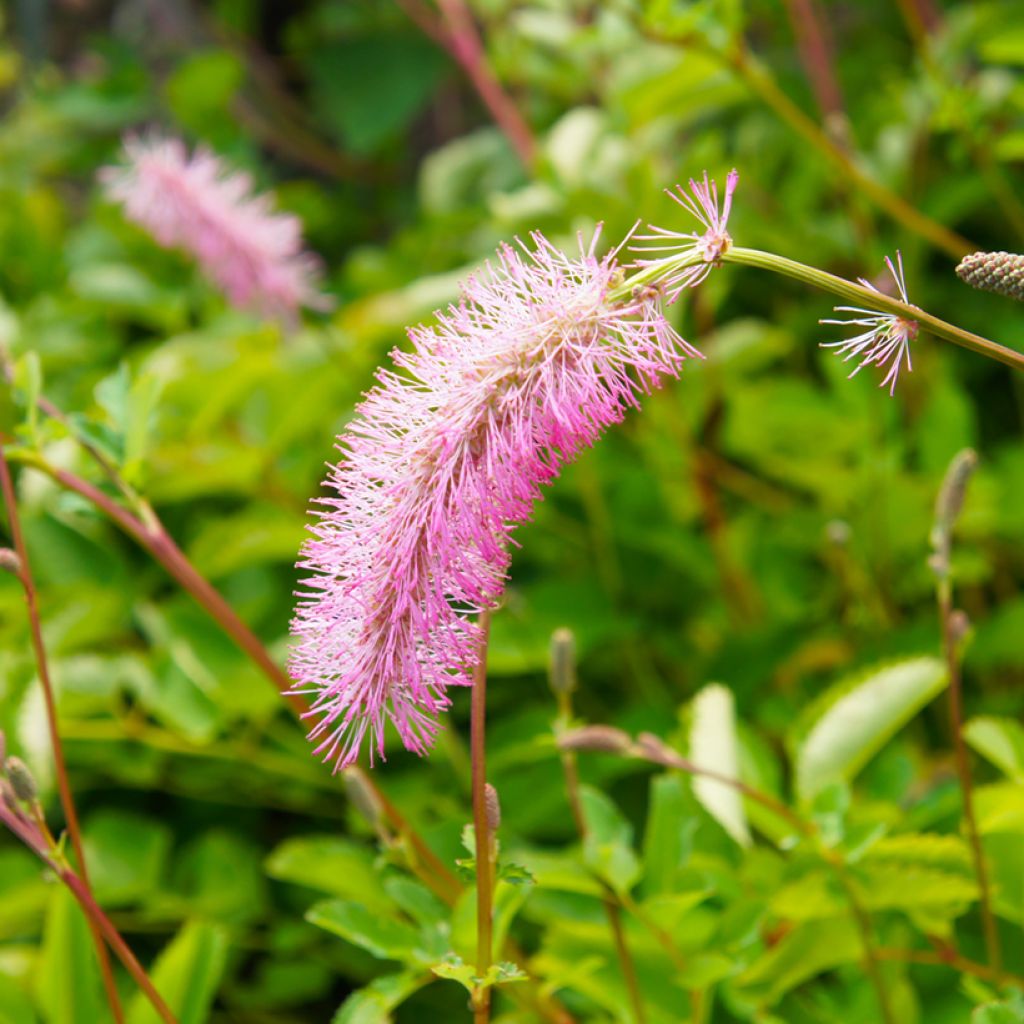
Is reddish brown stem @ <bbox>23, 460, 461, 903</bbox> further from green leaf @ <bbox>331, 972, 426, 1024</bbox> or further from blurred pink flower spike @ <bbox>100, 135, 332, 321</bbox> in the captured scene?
blurred pink flower spike @ <bbox>100, 135, 332, 321</bbox>

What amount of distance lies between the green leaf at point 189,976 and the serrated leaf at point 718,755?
0.29 meters

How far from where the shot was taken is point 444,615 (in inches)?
17.4

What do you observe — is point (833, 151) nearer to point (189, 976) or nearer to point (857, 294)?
point (857, 294)

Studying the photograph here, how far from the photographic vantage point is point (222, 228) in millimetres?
935

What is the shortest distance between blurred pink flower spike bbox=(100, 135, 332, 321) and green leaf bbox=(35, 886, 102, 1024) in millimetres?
501

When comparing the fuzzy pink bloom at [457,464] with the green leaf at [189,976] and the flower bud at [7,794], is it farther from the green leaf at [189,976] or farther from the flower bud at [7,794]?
the green leaf at [189,976]

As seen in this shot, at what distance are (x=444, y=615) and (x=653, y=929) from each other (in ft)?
0.78

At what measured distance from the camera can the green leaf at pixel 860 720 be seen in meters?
0.66

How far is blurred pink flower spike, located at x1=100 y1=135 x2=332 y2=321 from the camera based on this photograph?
0.92 m

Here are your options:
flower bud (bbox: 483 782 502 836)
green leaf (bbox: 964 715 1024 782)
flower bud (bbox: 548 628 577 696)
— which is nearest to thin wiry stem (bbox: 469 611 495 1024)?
flower bud (bbox: 483 782 502 836)

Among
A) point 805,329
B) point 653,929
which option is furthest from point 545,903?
point 805,329

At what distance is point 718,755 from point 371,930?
0.23 m

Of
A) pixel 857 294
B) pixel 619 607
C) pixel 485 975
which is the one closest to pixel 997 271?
pixel 857 294

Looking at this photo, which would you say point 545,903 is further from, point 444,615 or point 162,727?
point 162,727
